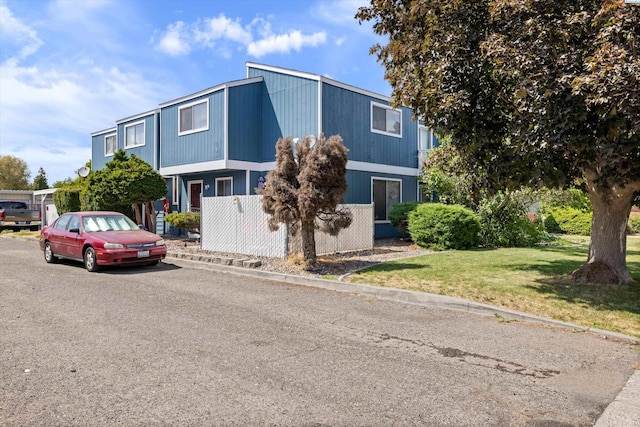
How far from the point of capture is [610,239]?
8695mm

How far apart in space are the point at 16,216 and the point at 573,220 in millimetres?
30951

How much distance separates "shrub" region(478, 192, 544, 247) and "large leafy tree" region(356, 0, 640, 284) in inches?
246

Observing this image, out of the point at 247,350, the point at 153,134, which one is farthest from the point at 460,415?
the point at 153,134

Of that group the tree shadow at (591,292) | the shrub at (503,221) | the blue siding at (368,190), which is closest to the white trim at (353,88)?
Answer: the blue siding at (368,190)

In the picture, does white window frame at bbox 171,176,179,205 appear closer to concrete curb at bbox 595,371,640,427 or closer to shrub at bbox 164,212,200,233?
shrub at bbox 164,212,200,233

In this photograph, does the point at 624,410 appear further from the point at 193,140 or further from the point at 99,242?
the point at 193,140

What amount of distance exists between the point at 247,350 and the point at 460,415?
2.46 metres

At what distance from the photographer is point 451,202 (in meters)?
17.5

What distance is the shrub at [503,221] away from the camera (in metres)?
15.7

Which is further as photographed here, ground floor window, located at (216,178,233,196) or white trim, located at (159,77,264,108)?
ground floor window, located at (216,178,233,196)

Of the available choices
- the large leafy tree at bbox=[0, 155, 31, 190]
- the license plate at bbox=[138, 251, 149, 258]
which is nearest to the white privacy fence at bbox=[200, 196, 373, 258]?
the license plate at bbox=[138, 251, 149, 258]

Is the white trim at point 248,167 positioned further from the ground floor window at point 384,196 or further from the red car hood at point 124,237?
the red car hood at point 124,237

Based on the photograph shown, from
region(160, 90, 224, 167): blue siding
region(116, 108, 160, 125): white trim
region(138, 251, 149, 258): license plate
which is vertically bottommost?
region(138, 251, 149, 258): license plate

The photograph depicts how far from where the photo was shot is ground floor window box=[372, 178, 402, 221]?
58.9 feet
